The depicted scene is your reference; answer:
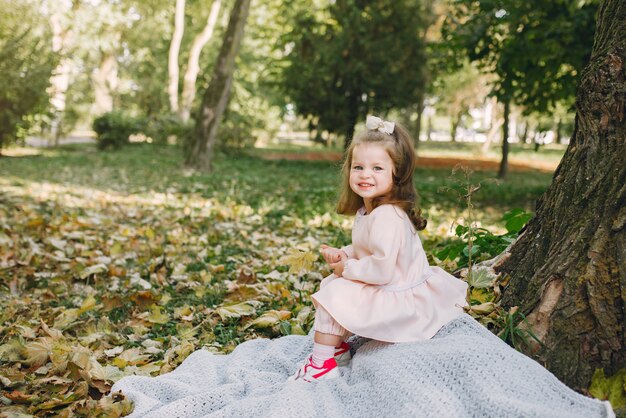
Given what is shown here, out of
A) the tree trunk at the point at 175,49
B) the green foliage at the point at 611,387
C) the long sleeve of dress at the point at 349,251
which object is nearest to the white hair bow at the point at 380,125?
the long sleeve of dress at the point at 349,251

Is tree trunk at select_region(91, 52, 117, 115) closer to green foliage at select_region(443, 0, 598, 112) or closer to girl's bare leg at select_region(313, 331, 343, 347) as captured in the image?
green foliage at select_region(443, 0, 598, 112)

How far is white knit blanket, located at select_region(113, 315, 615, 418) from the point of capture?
2.04 metres

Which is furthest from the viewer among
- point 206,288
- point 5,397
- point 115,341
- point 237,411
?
point 206,288

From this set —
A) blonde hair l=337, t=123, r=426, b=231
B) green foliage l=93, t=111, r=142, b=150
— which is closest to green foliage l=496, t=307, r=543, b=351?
blonde hair l=337, t=123, r=426, b=231

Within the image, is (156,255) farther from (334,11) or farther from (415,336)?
(334,11)

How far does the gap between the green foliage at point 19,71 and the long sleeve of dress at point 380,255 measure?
45.6 ft

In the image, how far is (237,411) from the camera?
2.26m

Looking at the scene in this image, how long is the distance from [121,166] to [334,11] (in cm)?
736

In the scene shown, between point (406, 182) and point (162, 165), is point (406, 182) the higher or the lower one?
the higher one

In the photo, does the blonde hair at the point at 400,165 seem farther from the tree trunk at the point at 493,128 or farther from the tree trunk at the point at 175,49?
the tree trunk at the point at 493,128

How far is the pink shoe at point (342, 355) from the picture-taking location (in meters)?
2.69

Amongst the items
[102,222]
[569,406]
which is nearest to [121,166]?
[102,222]

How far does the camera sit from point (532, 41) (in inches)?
346

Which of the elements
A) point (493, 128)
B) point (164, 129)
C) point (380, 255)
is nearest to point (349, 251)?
point (380, 255)
